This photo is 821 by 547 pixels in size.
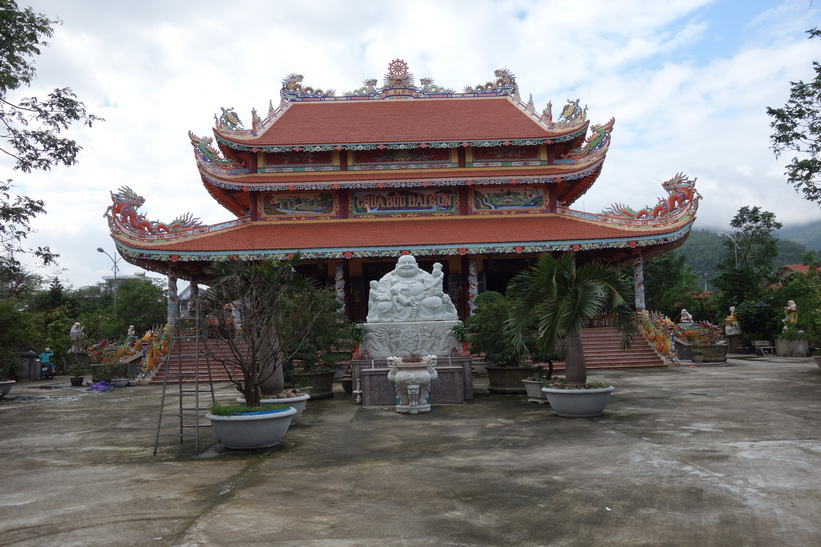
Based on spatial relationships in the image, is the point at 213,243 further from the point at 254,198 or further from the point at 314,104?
the point at 314,104

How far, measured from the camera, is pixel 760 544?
11.6 ft

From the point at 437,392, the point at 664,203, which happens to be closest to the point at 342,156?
the point at 664,203

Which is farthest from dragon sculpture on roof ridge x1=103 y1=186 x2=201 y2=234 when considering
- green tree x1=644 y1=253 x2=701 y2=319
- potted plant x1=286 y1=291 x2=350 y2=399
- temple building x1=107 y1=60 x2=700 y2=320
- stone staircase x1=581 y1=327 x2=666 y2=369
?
green tree x1=644 y1=253 x2=701 y2=319

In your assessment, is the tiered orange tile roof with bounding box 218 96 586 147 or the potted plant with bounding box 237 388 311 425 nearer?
the potted plant with bounding box 237 388 311 425

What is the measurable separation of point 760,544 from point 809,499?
1174 mm

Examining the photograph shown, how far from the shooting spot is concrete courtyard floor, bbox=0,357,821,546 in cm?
389

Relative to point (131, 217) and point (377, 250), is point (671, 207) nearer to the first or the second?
point (377, 250)

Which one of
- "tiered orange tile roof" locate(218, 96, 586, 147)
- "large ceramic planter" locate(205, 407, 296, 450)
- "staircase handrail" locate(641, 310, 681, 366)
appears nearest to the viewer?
"large ceramic planter" locate(205, 407, 296, 450)

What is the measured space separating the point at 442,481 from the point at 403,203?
17419mm

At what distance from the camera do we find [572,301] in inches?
336

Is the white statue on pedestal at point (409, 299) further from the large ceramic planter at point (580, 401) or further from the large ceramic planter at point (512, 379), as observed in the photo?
the large ceramic planter at point (580, 401)

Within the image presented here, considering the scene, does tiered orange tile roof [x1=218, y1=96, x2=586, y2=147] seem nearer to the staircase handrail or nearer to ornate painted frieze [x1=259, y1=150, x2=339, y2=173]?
ornate painted frieze [x1=259, y1=150, x2=339, y2=173]

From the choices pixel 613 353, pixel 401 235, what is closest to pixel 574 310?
pixel 613 353

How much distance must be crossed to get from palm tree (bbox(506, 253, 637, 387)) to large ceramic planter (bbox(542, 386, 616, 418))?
0.28 meters
